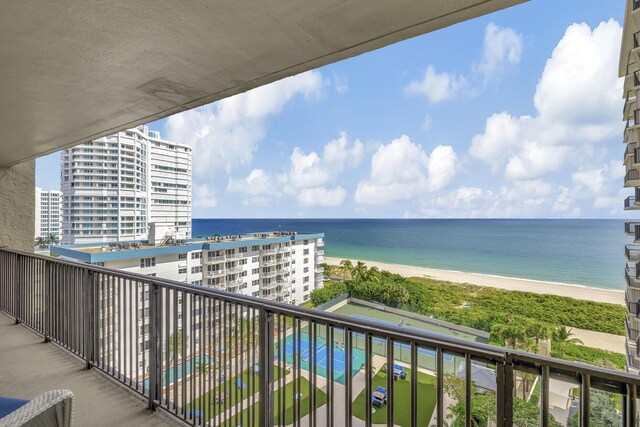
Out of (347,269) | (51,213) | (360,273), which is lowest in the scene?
(347,269)

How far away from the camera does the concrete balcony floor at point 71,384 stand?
2148mm

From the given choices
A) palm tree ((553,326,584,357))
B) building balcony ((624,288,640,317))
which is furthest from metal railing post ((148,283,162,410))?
palm tree ((553,326,584,357))

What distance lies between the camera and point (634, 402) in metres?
0.87

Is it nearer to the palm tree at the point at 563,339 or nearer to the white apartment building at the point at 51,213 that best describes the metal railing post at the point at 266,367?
the palm tree at the point at 563,339

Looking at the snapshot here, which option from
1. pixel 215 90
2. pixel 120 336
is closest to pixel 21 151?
pixel 120 336

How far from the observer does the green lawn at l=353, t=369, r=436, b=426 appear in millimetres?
1293

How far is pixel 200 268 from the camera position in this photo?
13.6 m

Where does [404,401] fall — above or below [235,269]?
above

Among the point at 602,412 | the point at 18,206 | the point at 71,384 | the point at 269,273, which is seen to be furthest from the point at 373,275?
the point at 602,412

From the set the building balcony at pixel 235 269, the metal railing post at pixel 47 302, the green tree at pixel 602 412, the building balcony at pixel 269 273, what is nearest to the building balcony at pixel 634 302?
the green tree at pixel 602 412

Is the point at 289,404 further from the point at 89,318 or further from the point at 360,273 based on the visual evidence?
the point at 360,273

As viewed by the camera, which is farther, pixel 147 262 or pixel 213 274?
pixel 213 274

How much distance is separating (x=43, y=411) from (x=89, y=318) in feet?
6.81

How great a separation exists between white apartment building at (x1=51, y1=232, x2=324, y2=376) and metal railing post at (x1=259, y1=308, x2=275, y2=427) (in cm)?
47
